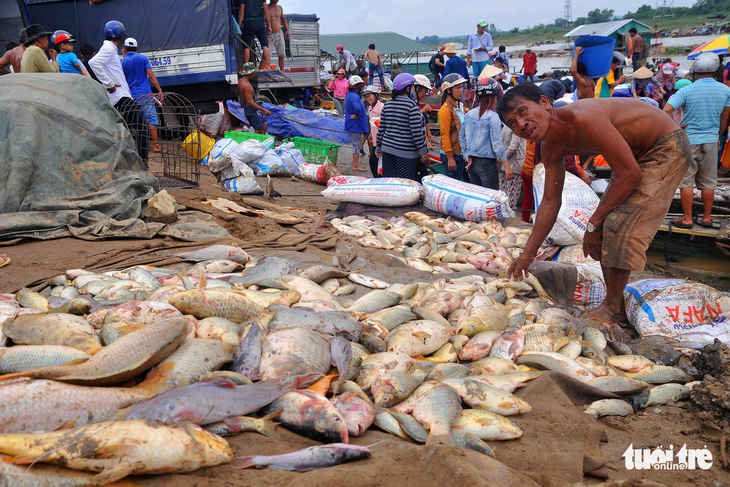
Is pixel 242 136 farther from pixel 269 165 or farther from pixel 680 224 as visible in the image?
pixel 680 224

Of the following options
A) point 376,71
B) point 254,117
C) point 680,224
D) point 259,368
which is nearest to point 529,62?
point 376,71

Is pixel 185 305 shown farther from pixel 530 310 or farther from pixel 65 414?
pixel 530 310

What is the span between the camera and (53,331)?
2908 mm

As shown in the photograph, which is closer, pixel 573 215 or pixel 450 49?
pixel 573 215

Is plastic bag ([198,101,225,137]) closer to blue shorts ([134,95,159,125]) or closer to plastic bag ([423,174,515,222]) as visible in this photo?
blue shorts ([134,95,159,125])

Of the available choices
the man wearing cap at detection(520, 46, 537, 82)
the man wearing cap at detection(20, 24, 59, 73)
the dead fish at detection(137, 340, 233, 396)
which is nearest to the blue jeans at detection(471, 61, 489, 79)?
the man wearing cap at detection(520, 46, 537, 82)

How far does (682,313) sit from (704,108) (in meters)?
4.13

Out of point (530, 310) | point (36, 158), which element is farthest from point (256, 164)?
point (530, 310)

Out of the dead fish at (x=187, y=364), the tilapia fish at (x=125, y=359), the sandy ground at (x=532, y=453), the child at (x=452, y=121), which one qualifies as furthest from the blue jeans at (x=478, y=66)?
the tilapia fish at (x=125, y=359)

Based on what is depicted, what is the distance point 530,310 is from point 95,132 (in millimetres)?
5320

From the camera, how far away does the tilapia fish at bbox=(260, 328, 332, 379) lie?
2.77 m

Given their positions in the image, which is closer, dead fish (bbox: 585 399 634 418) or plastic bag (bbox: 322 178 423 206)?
dead fish (bbox: 585 399 634 418)

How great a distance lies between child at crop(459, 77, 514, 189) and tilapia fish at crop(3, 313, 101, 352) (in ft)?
19.0

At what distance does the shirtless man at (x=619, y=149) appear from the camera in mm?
3779
